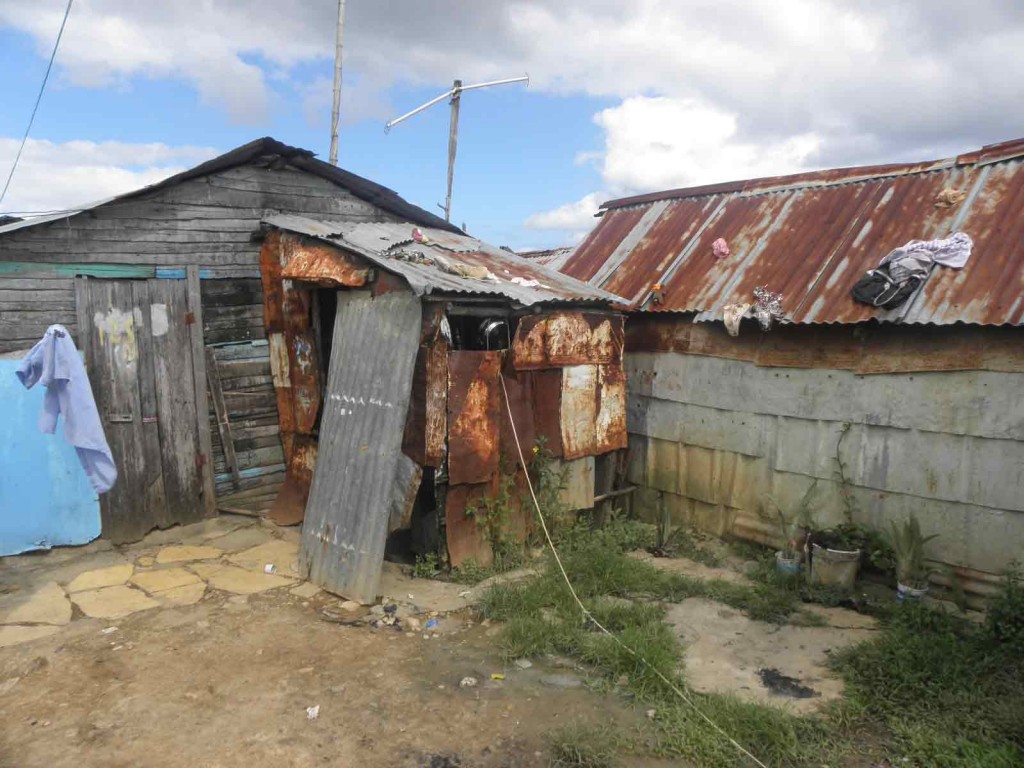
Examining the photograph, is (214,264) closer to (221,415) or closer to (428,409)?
(221,415)

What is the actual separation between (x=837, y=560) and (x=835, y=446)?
1.09 metres

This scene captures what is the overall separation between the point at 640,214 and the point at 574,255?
3.73 ft

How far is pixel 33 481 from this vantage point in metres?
6.57

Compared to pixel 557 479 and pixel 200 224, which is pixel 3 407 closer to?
pixel 200 224

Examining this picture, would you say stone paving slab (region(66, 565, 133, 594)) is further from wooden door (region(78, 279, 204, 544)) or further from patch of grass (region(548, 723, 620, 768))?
patch of grass (region(548, 723, 620, 768))

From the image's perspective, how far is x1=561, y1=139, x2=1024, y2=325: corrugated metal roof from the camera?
5816 mm

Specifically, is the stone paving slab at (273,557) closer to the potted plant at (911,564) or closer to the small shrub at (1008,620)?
the potted plant at (911,564)

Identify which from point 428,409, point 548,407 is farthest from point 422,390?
point 548,407

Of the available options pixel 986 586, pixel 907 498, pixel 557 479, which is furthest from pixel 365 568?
pixel 986 586

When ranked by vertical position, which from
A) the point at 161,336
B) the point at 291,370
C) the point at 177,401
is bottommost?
the point at 177,401

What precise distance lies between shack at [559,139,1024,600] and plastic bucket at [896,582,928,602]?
43cm

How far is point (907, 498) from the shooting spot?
609cm

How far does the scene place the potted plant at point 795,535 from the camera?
21.1 feet

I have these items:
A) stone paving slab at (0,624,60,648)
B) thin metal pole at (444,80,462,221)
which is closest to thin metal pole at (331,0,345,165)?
thin metal pole at (444,80,462,221)
